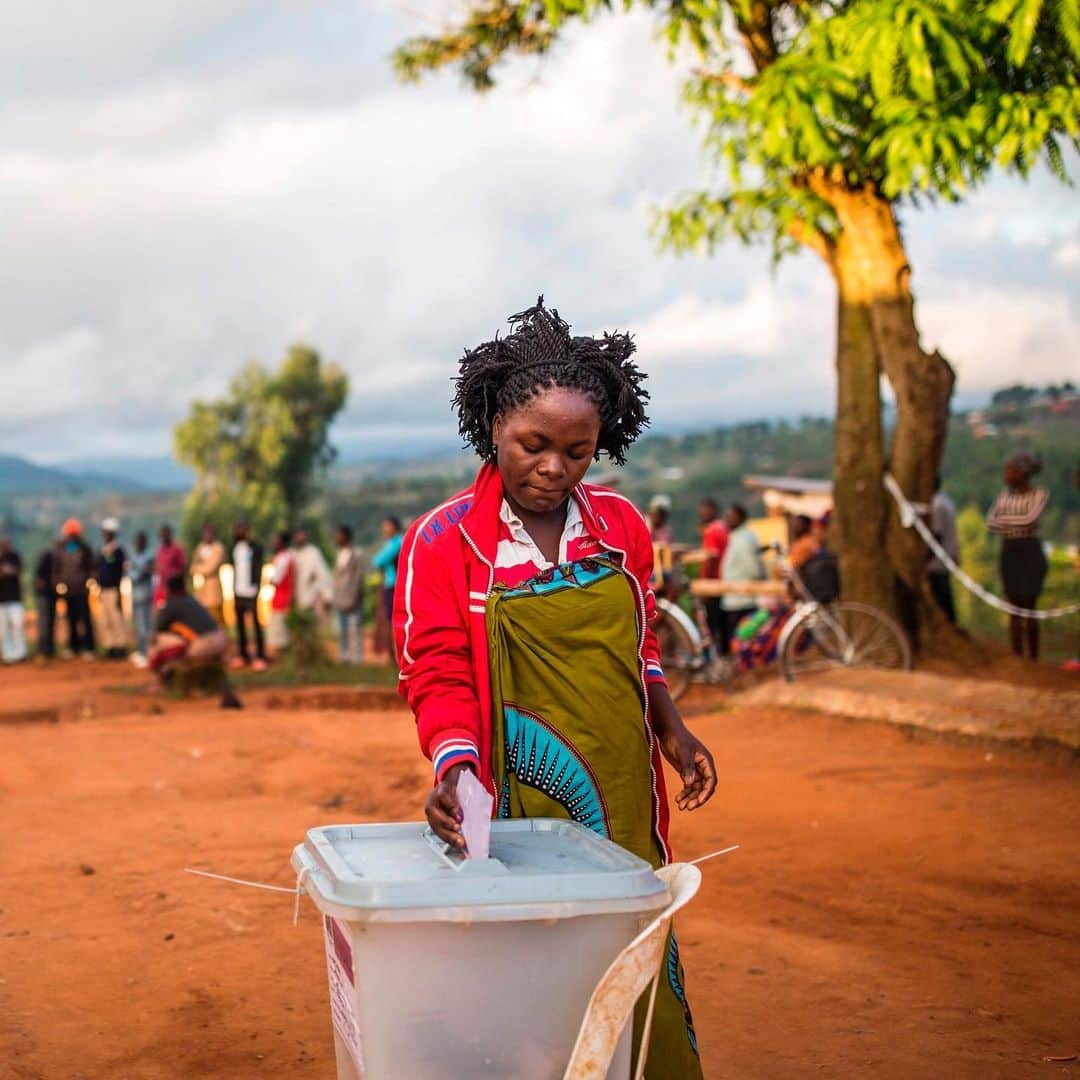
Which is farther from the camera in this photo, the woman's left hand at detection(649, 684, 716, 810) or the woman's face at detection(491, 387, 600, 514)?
the woman's left hand at detection(649, 684, 716, 810)

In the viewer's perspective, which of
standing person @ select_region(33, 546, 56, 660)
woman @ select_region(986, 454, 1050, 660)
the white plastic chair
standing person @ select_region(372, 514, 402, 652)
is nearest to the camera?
Answer: the white plastic chair

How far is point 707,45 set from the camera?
1114 centimetres

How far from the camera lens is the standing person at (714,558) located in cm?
1419

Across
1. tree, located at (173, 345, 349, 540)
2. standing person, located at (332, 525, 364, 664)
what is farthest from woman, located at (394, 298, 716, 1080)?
tree, located at (173, 345, 349, 540)

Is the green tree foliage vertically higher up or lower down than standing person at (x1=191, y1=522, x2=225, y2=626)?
higher up

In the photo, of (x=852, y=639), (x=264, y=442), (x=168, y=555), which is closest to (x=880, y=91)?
(x=852, y=639)

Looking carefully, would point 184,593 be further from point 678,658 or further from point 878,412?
point 878,412

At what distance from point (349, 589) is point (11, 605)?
5224 millimetres

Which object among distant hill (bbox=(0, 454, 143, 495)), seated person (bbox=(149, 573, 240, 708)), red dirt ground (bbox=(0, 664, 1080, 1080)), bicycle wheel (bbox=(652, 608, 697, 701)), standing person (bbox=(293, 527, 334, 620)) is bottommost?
red dirt ground (bbox=(0, 664, 1080, 1080))

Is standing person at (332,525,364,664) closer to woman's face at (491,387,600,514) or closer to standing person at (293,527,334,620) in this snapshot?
standing person at (293,527,334,620)

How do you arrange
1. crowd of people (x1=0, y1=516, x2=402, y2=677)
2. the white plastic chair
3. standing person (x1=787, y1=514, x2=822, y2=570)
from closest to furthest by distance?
the white plastic chair → standing person (x1=787, y1=514, x2=822, y2=570) → crowd of people (x1=0, y1=516, x2=402, y2=677)

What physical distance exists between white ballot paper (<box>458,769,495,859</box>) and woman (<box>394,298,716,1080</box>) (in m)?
0.13

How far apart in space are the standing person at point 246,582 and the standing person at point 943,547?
23.1ft

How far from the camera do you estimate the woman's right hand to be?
8.84 ft
